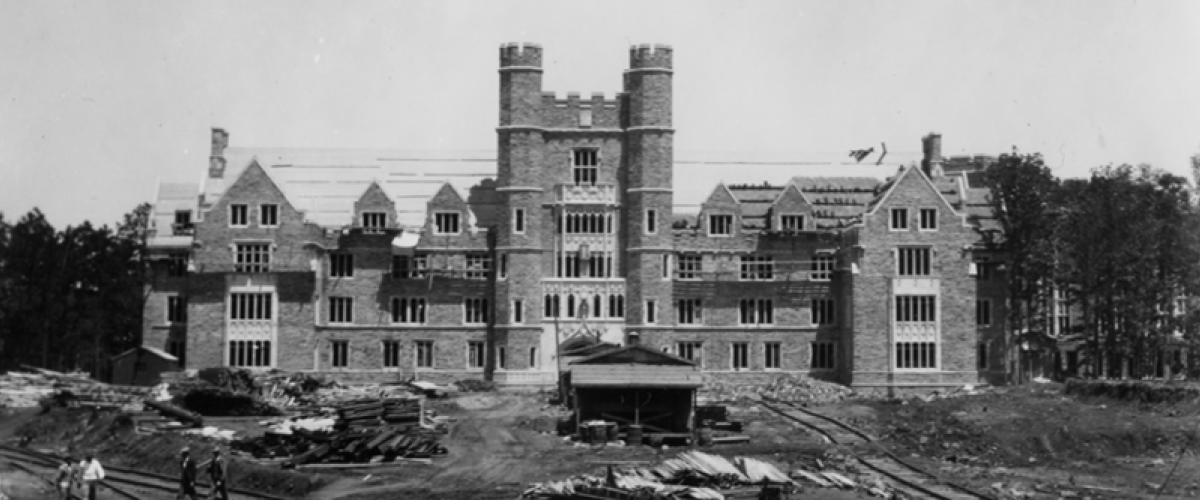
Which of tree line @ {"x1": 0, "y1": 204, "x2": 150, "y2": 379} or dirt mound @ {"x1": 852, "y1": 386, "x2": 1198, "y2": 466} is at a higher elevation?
tree line @ {"x1": 0, "y1": 204, "x2": 150, "y2": 379}

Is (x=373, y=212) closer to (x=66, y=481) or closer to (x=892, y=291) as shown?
(x=892, y=291)

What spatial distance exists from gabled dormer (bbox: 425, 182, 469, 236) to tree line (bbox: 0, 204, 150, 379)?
68.6ft

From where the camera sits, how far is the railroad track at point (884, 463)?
43.8 metres

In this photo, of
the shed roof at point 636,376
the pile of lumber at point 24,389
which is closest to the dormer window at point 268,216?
the pile of lumber at point 24,389

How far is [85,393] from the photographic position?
6962 cm

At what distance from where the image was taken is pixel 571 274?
81.5m

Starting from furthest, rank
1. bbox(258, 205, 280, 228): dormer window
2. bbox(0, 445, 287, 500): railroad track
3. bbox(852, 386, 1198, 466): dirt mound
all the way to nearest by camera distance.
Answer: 1. bbox(258, 205, 280, 228): dormer window
2. bbox(852, 386, 1198, 466): dirt mound
3. bbox(0, 445, 287, 500): railroad track

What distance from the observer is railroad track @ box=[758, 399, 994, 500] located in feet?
144

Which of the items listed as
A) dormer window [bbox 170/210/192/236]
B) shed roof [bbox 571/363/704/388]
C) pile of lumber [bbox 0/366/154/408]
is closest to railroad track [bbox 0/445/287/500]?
pile of lumber [bbox 0/366/154/408]

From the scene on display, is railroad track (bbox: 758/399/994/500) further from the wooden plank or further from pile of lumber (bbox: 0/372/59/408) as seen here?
pile of lumber (bbox: 0/372/59/408)

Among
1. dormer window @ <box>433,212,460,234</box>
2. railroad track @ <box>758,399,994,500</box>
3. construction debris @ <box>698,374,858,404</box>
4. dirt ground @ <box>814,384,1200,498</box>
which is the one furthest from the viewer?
dormer window @ <box>433,212,460,234</box>

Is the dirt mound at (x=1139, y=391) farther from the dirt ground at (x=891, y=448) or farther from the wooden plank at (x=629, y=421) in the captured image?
the wooden plank at (x=629, y=421)

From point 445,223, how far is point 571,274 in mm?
7108

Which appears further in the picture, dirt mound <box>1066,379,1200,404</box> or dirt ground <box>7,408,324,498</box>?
dirt mound <box>1066,379,1200,404</box>
